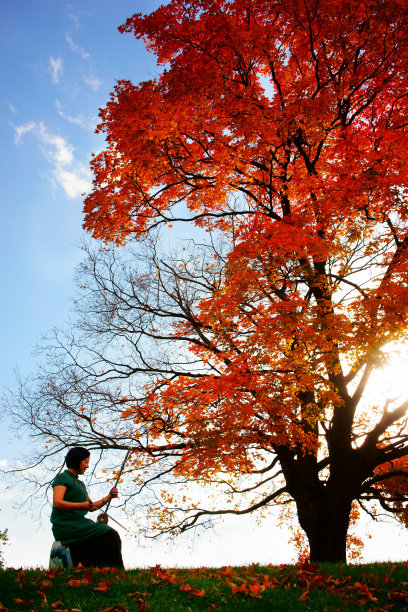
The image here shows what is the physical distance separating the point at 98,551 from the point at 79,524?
19.1 inches

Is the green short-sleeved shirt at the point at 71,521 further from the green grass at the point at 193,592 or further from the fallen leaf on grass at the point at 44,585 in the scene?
the fallen leaf on grass at the point at 44,585

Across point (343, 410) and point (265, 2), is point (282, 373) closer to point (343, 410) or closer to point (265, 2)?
point (343, 410)

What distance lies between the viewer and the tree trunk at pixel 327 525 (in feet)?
31.4

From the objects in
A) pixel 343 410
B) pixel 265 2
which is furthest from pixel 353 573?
→ pixel 265 2

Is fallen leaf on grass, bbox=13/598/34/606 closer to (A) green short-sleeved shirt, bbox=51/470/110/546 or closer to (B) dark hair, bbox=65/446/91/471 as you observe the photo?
(A) green short-sleeved shirt, bbox=51/470/110/546

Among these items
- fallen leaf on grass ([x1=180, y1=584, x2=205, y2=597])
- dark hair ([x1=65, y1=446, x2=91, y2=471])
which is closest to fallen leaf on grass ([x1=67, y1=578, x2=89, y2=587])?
fallen leaf on grass ([x1=180, y1=584, x2=205, y2=597])

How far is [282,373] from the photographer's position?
9.22m

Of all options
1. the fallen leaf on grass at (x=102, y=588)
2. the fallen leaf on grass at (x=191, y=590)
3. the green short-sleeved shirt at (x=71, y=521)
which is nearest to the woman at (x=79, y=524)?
the green short-sleeved shirt at (x=71, y=521)

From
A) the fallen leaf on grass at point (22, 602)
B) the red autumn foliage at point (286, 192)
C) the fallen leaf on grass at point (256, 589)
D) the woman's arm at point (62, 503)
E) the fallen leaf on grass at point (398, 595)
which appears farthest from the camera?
the red autumn foliage at point (286, 192)

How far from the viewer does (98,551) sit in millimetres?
5062

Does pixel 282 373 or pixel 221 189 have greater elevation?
pixel 221 189

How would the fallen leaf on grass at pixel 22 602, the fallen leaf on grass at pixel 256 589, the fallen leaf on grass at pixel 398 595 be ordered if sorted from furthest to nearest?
the fallen leaf on grass at pixel 398 595 < the fallen leaf on grass at pixel 256 589 < the fallen leaf on grass at pixel 22 602

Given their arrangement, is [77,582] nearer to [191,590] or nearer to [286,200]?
[191,590]

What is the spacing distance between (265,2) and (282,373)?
27.5 feet
